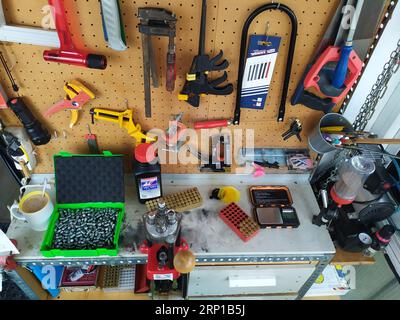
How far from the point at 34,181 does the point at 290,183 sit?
3.62 ft

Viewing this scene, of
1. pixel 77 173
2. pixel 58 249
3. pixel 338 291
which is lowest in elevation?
pixel 338 291

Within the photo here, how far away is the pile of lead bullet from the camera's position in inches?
48.9

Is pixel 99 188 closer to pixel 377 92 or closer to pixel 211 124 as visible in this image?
pixel 211 124

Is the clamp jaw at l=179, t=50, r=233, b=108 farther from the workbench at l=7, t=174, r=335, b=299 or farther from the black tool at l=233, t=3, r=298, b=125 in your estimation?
the workbench at l=7, t=174, r=335, b=299

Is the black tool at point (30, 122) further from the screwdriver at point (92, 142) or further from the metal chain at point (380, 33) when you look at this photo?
the metal chain at point (380, 33)

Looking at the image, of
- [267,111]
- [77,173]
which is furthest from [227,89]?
[77,173]

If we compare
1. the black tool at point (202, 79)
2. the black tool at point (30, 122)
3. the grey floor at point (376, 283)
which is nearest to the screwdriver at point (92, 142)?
the black tool at point (30, 122)

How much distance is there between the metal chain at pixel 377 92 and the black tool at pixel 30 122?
47.3 inches

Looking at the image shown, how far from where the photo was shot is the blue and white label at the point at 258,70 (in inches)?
43.7

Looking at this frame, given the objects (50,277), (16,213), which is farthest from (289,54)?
(50,277)

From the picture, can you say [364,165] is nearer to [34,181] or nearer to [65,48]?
[65,48]

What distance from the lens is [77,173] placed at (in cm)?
131

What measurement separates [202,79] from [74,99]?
17.8 inches

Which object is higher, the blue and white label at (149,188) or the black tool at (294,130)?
the black tool at (294,130)
